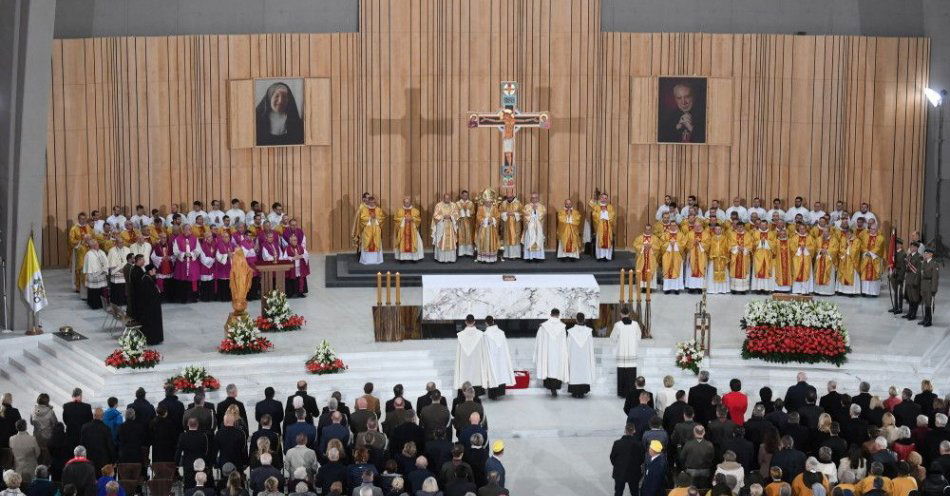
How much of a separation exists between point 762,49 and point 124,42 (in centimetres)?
1194

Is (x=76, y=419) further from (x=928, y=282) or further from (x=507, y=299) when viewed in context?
(x=928, y=282)

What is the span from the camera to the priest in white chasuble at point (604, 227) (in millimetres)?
27938

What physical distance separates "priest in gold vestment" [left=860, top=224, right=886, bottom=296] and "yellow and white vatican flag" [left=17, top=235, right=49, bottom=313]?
45.1ft

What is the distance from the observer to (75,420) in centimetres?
1758

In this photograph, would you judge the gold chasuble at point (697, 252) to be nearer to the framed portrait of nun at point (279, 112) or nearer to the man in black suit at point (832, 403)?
the framed portrait of nun at point (279, 112)

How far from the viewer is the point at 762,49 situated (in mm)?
29109

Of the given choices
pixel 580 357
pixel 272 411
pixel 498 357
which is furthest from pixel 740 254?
pixel 272 411

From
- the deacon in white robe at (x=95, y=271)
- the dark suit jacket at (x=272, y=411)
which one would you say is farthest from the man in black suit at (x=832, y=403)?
the deacon in white robe at (x=95, y=271)

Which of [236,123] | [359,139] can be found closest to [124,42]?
[236,123]

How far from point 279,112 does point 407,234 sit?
3502 millimetres

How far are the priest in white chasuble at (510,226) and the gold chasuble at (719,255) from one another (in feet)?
11.7

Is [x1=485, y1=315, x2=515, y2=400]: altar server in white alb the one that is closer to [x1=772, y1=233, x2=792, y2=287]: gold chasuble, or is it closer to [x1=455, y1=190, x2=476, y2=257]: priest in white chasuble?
[x1=455, y1=190, x2=476, y2=257]: priest in white chasuble

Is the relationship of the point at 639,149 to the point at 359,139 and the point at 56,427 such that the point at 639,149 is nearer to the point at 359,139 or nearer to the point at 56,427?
the point at 359,139

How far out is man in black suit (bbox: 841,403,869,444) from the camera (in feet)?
55.3
